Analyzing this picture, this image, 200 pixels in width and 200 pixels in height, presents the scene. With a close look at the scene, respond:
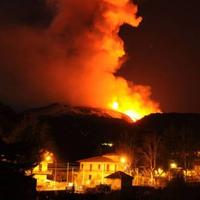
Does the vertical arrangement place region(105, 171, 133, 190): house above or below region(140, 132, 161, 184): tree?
below

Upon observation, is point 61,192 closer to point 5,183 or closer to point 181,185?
point 181,185

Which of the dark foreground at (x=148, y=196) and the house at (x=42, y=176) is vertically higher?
the house at (x=42, y=176)

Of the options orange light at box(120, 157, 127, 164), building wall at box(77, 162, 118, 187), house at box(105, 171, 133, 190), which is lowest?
house at box(105, 171, 133, 190)

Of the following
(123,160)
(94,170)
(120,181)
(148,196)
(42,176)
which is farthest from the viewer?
(123,160)

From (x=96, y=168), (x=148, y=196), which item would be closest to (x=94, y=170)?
(x=96, y=168)

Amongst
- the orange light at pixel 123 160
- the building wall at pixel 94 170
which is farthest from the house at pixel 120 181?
the orange light at pixel 123 160

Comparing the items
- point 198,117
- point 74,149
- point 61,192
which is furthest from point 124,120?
point 61,192

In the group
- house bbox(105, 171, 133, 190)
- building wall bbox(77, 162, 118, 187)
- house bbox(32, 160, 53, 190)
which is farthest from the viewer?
building wall bbox(77, 162, 118, 187)

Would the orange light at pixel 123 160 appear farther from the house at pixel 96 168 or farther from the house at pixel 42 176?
the house at pixel 42 176

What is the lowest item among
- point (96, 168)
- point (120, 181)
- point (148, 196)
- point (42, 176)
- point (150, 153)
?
point (148, 196)

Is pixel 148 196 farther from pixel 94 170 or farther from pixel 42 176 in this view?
pixel 94 170

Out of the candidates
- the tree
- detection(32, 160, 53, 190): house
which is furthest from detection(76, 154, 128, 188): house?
the tree

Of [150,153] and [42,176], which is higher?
[150,153]

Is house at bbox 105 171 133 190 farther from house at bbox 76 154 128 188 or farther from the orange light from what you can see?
the orange light
